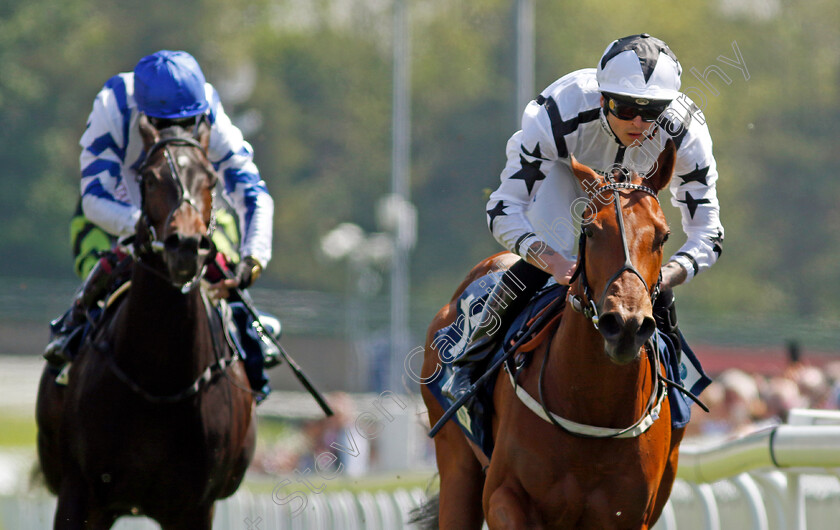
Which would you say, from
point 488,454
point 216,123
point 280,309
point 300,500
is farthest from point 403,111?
point 280,309

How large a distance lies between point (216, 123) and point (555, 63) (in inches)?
926

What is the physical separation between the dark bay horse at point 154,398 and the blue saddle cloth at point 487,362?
0.95 metres

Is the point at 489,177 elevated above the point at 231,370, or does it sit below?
below

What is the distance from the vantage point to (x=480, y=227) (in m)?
33.0

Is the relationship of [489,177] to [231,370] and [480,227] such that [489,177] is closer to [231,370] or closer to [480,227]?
[480,227]

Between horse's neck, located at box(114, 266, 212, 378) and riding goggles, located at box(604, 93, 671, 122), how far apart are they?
1.88m

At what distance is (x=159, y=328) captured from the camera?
505cm

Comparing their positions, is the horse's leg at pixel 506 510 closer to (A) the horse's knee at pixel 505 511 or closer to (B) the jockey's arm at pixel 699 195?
(A) the horse's knee at pixel 505 511

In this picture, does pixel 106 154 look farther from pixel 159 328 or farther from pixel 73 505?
pixel 73 505

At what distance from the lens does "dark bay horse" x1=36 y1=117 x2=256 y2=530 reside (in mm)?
4898

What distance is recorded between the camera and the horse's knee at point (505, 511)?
3.96m

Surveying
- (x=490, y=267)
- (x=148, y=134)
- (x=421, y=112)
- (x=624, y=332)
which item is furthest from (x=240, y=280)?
(x=421, y=112)

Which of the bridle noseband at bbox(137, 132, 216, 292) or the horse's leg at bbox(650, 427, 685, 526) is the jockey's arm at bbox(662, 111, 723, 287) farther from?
the bridle noseband at bbox(137, 132, 216, 292)

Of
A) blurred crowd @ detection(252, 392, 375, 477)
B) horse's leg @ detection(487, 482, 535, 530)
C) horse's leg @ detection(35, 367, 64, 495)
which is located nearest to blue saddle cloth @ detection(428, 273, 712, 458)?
horse's leg @ detection(487, 482, 535, 530)
